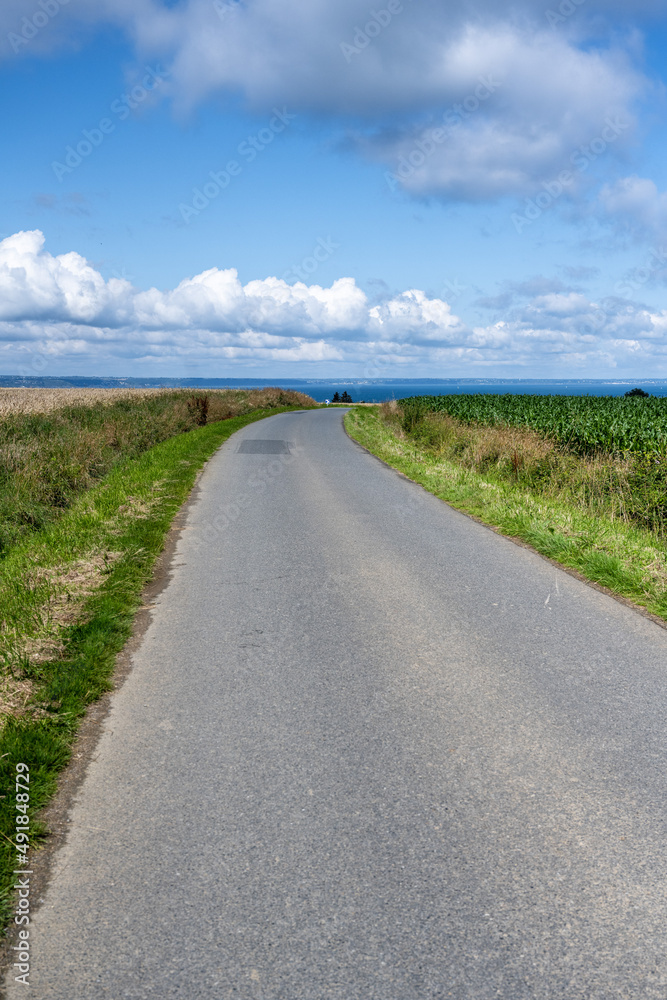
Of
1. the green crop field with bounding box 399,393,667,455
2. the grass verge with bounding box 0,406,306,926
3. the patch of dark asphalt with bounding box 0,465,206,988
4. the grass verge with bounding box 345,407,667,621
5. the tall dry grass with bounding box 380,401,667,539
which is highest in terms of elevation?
the green crop field with bounding box 399,393,667,455

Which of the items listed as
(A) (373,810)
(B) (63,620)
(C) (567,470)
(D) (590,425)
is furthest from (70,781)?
(D) (590,425)

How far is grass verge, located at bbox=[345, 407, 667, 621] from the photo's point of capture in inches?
277

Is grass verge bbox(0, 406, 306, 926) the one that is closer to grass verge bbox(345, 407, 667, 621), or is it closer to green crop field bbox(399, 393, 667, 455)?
grass verge bbox(345, 407, 667, 621)

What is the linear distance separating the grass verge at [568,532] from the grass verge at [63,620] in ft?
16.5

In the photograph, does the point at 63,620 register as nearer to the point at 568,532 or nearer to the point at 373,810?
the point at 373,810

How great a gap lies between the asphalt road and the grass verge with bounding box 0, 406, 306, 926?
0.85 feet

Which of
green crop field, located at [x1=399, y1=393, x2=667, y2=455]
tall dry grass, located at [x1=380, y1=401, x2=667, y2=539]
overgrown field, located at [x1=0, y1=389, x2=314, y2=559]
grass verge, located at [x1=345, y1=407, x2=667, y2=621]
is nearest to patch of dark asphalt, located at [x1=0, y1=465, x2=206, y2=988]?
grass verge, located at [x1=345, y1=407, x2=667, y2=621]

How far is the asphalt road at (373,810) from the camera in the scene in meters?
2.45

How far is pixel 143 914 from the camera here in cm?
265

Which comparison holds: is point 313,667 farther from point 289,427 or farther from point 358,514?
point 289,427

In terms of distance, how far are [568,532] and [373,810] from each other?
21.7ft

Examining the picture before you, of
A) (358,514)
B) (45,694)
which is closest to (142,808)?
(45,694)

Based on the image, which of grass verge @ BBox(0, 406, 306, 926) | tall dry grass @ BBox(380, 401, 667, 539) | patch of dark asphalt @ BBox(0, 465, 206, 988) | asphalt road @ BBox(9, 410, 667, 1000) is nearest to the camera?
asphalt road @ BBox(9, 410, 667, 1000)

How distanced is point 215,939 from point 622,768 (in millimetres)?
2412
